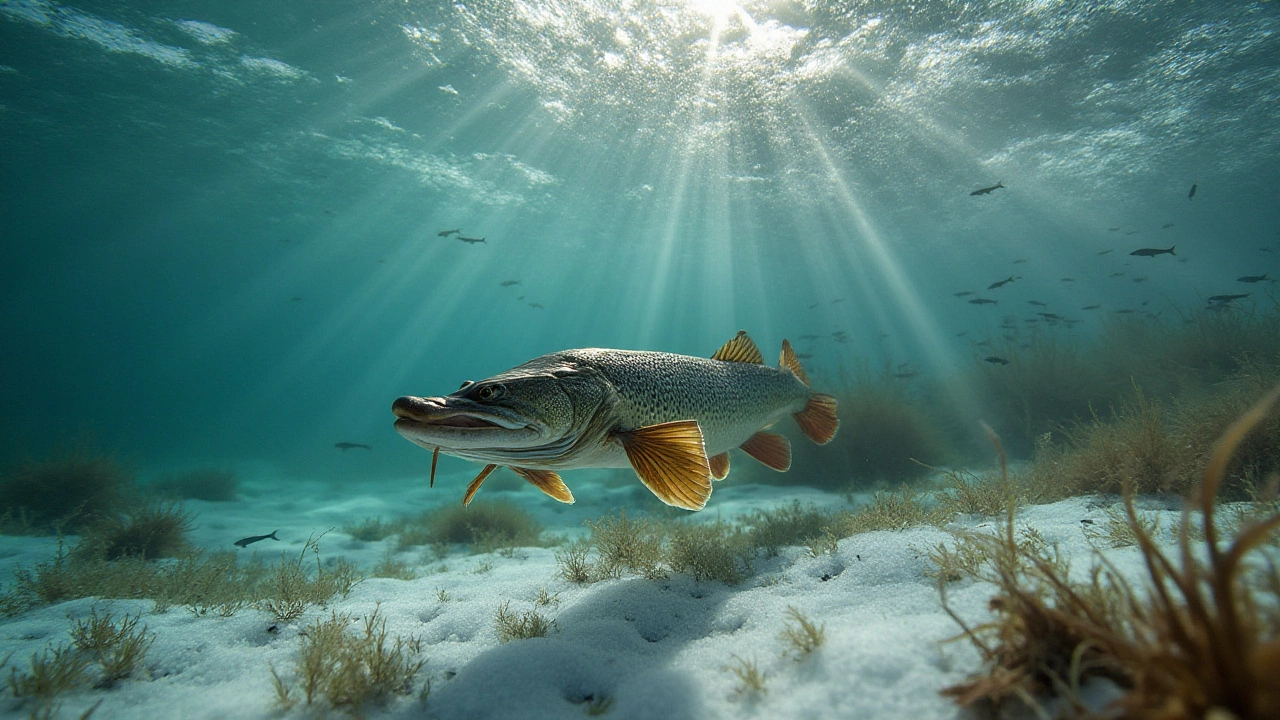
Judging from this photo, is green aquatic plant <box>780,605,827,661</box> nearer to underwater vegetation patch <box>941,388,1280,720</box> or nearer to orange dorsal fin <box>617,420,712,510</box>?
underwater vegetation patch <box>941,388,1280,720</box>

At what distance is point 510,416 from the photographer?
258 cm

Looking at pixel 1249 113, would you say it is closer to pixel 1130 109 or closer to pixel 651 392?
pixel 1130 109

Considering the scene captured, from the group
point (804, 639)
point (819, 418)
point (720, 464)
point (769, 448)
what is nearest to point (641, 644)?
point (804, 639)

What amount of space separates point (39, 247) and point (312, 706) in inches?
2467

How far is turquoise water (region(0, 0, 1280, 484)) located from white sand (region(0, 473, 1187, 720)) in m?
10.9

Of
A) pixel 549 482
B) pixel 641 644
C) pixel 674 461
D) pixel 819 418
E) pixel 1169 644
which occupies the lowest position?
pixel 641 644

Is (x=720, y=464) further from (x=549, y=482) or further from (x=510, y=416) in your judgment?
(x=510, y=416)

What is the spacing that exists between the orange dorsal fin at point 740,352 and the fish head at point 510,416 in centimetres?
214

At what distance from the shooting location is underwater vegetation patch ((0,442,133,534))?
8.55 meters

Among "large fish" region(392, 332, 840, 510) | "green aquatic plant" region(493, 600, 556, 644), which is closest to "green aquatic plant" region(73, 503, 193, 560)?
"green aquatic plant" region(493, 600, 556, 644)

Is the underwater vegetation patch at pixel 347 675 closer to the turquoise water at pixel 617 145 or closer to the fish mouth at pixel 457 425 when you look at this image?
the fish mouth at pixel 457 425

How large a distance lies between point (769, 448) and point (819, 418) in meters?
0.91

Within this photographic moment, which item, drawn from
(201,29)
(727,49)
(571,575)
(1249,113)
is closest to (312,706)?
(571,575)

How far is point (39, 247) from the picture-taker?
37844mm
